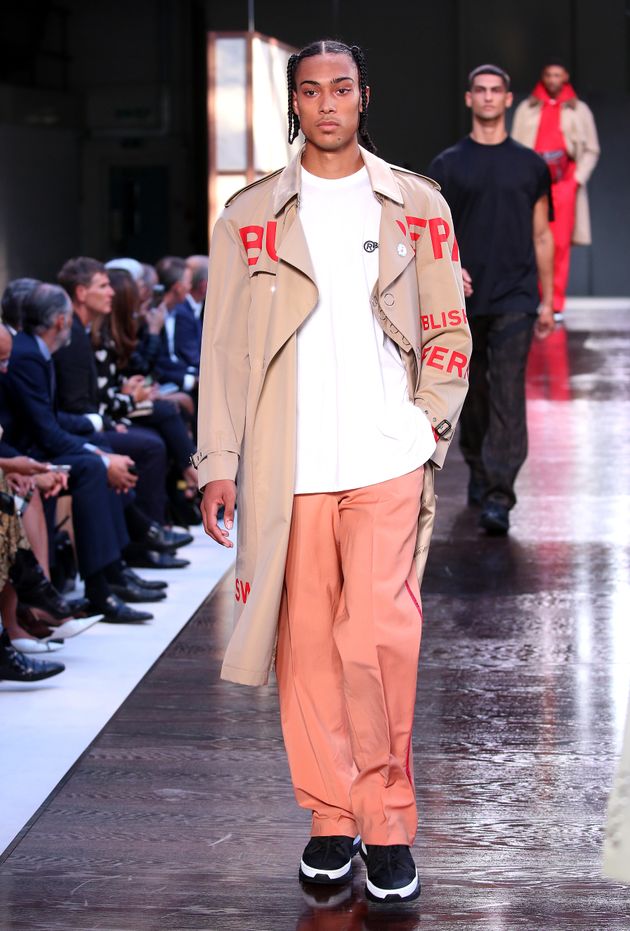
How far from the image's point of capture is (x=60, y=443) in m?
4.38

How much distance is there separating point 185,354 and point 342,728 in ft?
12.5

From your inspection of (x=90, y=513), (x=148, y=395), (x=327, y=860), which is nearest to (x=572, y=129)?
(x=148, y=395)

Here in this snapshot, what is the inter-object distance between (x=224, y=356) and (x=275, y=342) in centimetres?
12

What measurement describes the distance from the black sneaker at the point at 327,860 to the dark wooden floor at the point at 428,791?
31mm

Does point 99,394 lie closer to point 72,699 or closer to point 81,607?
point 81,607

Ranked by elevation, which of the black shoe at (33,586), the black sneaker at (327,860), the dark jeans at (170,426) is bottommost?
the black sneaker at (327,860)

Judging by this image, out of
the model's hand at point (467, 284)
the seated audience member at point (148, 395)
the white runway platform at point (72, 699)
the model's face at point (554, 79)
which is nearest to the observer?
the white runway platform at point (72, 699)

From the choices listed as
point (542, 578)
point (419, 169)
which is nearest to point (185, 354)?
point (542, 578)

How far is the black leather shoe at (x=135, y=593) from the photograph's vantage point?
4531mm

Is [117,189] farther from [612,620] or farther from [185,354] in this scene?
[612,620]

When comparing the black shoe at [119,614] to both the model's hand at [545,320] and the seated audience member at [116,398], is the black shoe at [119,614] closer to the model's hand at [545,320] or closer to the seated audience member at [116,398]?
the seated audience member at [116,398]

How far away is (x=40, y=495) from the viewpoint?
13.6ft

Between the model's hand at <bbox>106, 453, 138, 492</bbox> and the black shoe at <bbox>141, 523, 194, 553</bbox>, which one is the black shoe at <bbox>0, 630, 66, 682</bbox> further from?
the black shoe at <bbox>141, 523, 194, 553</bbox>

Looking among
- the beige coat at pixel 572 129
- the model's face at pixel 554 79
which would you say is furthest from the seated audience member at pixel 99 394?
the beige coat at pixel 572 129
